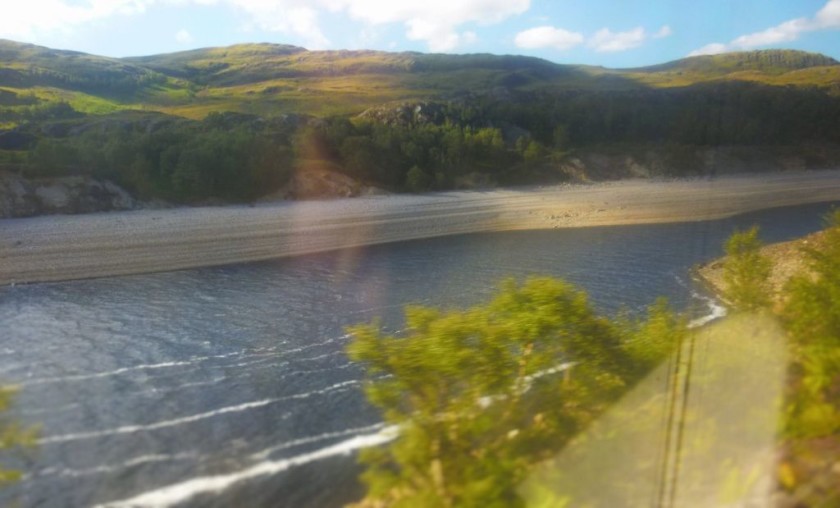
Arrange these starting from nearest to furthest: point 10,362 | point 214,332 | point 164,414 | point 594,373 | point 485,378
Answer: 1. point 485,378
2. point 594,373
3. point 164,414
4. point 10,362
5. point 214,332

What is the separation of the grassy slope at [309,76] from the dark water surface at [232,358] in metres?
42.7

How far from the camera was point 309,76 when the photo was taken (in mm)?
99438

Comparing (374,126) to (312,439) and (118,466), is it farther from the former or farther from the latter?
(118,466)

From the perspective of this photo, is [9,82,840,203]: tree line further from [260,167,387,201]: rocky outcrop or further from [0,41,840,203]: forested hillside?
[260,167,387,201]: rocky outcrop

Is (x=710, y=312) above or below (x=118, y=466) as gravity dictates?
above

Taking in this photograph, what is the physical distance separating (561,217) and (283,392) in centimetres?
2689

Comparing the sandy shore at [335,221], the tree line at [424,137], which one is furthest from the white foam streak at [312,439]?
the tree line at [424,137]

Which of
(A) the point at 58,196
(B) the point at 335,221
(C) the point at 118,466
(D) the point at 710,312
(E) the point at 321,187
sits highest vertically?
(A) the point at 58,196

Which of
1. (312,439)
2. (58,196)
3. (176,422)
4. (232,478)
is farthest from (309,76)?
(232,478)

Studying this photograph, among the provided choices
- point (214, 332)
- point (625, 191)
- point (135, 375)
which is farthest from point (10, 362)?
point (625, 191)

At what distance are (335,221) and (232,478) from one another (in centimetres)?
2651

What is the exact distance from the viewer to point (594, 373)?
296 inches

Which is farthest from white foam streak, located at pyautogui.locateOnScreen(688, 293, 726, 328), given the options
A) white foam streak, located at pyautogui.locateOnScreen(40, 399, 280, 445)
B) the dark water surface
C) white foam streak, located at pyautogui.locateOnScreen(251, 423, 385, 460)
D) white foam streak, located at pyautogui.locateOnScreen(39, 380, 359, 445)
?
white foam streak, located at pyautogui.locateOnScreen(40, 399, 280, 445)

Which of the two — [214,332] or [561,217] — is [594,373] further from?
[561,217]
